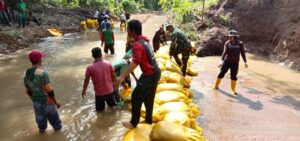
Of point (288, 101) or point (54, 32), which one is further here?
point (54, 32)

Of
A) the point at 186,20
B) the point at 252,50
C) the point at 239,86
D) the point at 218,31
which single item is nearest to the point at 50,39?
the point at 186,20

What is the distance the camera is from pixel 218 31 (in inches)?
468

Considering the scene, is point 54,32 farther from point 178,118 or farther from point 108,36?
point 178,118

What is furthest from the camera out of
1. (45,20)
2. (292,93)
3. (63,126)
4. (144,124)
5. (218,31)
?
(45,20)

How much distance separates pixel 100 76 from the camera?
5.27 metres

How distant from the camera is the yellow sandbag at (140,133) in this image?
4137 mm

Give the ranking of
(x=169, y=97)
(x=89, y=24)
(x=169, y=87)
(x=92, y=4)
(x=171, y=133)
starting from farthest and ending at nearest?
(x=92, y=4)
(x=89, y=24)
(x=169, y=87)
(x=169, y=97)
(x=171, y=133)

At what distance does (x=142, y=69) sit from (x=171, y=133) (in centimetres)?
89

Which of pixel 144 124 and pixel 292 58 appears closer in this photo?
pixel 144 124

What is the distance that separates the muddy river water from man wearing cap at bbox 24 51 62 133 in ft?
1.28

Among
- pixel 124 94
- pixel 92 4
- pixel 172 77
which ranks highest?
pixel 92 4

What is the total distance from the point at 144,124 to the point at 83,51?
8.35 meters

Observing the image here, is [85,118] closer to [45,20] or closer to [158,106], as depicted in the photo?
[158,106]

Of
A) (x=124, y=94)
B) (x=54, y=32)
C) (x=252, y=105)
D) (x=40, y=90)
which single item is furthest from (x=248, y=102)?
(x=54, y=32)
